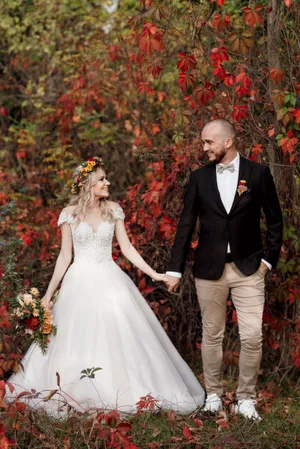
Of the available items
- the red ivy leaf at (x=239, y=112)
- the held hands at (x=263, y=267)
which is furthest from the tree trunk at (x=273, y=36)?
the held hands at (x=263, y=267)

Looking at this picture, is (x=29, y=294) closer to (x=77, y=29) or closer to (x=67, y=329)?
(x=67, y=329)

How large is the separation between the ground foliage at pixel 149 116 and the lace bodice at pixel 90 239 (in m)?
0.49

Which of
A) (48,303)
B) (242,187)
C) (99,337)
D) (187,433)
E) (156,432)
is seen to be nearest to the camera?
(187,433)

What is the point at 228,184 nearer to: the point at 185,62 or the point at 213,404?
the point at 185,62

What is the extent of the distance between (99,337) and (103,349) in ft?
0.33

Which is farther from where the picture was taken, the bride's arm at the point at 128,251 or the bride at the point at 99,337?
the bride's arm at the point at 128,251

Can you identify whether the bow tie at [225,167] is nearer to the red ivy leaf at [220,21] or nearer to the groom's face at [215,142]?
the groom's face at [215,142]

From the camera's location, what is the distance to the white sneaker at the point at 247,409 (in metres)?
5.28

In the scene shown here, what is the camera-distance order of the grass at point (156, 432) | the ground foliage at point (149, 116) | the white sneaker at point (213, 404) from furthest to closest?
the ground foliage at point (149, 116) < the white sneaker at point (213, 404) < the grass at point (156, 432)

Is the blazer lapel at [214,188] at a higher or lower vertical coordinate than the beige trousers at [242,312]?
higher

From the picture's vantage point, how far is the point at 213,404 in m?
5.51

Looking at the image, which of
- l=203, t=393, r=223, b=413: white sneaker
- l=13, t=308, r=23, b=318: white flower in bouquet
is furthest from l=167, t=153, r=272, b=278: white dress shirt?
l=13, t=308, r=23, b=318: white flower in bouquet

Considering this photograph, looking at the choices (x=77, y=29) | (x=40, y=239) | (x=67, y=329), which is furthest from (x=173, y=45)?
(x=67, y=329)

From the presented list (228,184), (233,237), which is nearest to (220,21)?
(228,184)
